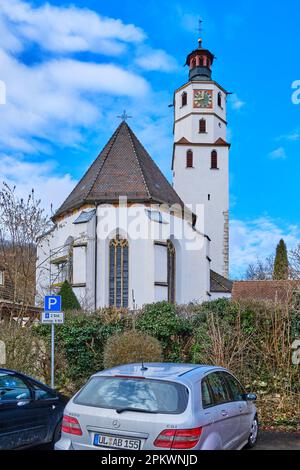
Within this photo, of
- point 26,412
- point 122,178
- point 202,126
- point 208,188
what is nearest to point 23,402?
point 26,412

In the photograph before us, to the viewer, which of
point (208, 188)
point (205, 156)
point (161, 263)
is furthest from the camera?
point (205, 156)

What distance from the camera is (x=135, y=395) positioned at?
16.3 feet

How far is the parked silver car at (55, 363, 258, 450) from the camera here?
4.57 metres

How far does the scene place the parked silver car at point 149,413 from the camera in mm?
4570

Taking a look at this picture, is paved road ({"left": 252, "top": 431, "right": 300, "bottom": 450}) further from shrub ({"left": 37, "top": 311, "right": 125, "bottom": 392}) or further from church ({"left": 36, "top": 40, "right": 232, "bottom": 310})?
church ({"left": 36, "top": 40, "right": 232, "bottom": 310})

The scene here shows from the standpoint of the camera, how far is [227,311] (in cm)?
1231

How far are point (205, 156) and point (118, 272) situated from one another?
55.0 feet

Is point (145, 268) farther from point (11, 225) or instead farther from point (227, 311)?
point (227, 311)

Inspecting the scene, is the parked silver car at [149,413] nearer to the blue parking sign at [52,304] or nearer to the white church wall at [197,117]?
the blue parking sign at [52,304]

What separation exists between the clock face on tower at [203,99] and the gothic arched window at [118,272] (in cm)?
1853

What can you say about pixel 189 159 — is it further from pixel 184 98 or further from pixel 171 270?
pixel 171 270

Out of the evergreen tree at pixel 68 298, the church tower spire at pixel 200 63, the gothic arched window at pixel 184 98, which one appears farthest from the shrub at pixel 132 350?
the church tower spire at pixel 200 63

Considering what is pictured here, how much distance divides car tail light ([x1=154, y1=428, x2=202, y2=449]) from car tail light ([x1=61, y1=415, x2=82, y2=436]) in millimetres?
866

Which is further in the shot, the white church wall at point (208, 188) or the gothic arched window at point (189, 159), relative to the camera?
the gothic arched window at point (189, 159)
